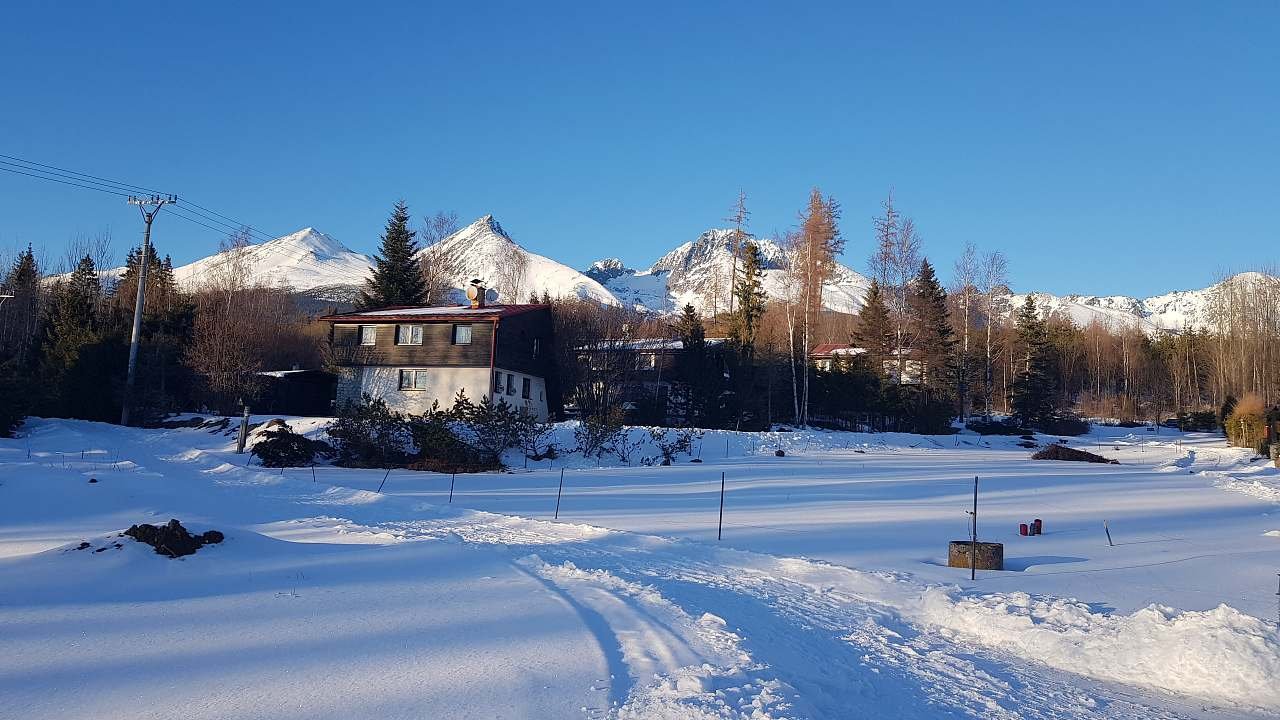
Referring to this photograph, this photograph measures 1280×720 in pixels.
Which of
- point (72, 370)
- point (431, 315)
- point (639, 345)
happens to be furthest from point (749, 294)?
point (72, 370)

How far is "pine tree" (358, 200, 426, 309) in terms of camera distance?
165ft

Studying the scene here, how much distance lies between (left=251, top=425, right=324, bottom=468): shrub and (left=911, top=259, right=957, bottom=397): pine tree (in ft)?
125

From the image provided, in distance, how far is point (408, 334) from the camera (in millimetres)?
38438

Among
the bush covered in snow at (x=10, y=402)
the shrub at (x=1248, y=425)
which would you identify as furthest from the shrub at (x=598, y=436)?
the shrub at (x=1248, y=425)

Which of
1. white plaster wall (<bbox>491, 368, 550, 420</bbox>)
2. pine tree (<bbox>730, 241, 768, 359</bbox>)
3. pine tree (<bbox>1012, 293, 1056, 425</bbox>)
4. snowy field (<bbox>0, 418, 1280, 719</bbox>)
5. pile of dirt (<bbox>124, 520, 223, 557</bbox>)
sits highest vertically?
pine tree (<bbox>730, 241, 768, 359</bbox>)

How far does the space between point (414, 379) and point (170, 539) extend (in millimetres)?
30688

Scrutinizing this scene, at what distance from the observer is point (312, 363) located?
2240 inches

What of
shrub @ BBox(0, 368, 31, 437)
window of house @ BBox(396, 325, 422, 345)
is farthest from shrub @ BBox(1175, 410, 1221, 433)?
shrub @ BBox(0, 368, 31, 437)

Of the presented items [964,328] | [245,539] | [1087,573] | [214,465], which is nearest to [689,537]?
[1087,573]

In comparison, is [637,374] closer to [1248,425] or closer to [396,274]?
[396,274]

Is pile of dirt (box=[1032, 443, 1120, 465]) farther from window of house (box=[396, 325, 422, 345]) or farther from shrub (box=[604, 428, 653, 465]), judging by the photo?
window of house (box=[396, 325, 422, 345])

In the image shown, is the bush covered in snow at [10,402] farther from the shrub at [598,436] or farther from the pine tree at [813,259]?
the pine tree at [813,259]

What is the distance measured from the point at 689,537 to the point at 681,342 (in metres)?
32.3

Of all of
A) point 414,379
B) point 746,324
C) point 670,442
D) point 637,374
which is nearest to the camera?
point 670,442
